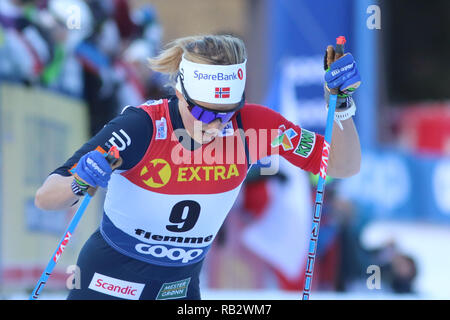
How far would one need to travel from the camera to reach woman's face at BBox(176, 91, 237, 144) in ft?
11.2

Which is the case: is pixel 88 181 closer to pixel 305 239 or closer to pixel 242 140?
pixel 242 140

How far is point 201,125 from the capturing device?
347 centimetres

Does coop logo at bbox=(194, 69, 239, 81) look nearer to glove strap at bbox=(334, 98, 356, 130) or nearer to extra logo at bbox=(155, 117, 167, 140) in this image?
extra logo at bbox=(155, 117, 167, 140)

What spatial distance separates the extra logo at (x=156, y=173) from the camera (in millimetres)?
3486

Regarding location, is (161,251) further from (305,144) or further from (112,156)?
(305,144)

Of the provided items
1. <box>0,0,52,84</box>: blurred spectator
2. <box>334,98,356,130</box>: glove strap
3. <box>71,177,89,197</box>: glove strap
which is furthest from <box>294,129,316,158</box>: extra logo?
<box>0,0,52,84</box>: blurred spectator

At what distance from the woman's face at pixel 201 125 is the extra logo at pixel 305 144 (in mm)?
463

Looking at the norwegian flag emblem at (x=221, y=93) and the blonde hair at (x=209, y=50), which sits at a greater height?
the blonde hair at (x=209, y=50)

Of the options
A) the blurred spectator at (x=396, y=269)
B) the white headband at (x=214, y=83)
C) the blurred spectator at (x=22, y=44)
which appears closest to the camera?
the white headband at (x=214, y=83)

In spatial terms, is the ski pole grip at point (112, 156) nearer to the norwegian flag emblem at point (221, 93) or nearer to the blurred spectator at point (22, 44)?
the norwegian flag emblem at point (221, 93)

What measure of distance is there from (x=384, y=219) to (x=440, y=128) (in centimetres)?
868

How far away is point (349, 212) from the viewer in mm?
8477

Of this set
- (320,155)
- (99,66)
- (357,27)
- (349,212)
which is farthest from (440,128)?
(320,155)

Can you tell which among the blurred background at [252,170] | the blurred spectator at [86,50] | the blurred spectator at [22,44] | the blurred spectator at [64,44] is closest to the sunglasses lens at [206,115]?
the blurred background at [252,170]
